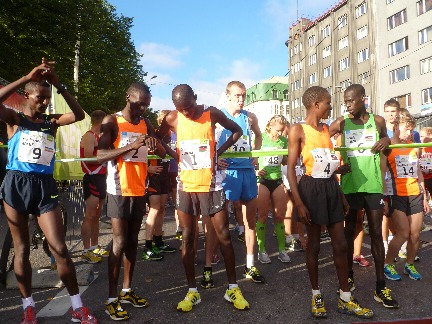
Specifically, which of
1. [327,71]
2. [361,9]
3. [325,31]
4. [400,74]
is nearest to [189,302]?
[400,74]

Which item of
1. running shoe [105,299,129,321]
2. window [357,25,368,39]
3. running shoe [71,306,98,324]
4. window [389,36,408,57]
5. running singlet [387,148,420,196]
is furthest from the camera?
window [357,25,368,39]

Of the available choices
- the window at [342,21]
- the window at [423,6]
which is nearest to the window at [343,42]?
the window at [342,21]

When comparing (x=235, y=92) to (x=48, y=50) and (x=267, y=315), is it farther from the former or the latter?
(x=48, y=50)

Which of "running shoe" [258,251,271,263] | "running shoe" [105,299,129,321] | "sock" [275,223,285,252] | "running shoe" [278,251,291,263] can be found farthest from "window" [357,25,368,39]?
"running shoe" [105,299,129,321]

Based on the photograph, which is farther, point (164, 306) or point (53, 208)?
point (164, 306)

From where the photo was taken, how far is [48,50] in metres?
20.6

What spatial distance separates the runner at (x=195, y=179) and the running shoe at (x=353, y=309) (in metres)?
0.92

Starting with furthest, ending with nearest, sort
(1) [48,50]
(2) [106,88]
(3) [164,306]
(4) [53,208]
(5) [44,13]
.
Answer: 1. (2) [106,88]
2. (1) [48,50]
3. (5) [44,13]
4. (3) [164,306]
5. (4) [53,208]

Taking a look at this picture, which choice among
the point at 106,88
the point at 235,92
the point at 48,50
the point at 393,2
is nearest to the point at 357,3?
the point at 393,2

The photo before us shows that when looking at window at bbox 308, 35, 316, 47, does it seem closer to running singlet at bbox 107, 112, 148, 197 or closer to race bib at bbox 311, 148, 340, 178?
race bib at bbox 311, 148, 340, 178

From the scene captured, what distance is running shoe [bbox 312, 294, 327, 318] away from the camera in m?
3.46

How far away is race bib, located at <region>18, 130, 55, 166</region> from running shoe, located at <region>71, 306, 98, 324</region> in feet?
4.24

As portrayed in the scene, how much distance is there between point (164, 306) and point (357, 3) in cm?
5019

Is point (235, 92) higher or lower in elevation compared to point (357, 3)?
lower
